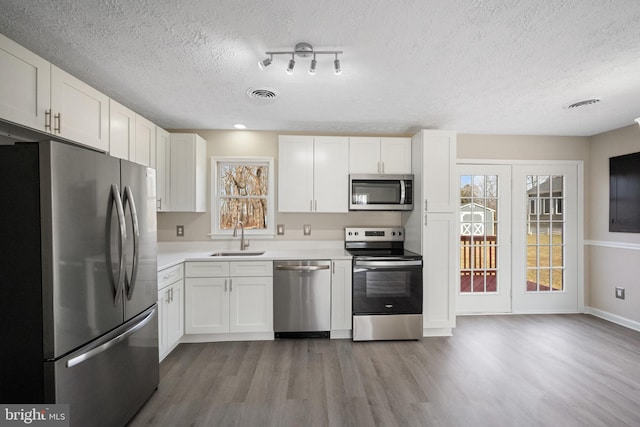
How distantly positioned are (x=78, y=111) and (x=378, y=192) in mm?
2755

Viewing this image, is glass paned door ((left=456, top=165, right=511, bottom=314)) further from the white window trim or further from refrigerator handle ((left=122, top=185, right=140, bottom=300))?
refrigerator handle ((left=122, top=185, right=140, bottom=300))

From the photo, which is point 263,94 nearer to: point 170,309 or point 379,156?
point 379,156

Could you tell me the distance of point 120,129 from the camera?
2281 mm

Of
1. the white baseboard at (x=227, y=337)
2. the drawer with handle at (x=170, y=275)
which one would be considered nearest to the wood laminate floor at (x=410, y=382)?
the white baseboard at (x=227, y=337)

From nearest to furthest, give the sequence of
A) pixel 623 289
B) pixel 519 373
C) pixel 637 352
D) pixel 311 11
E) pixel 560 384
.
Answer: pixel 311 11 → pixel 560 384 → pixel 519 373 → pixel 637 352 → pixel 623 289

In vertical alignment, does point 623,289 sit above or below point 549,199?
below

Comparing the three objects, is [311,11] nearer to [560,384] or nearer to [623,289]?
[560,384]

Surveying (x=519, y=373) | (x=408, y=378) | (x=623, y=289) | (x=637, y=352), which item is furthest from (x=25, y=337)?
(x=623, y=289)

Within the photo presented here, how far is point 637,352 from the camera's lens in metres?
2.62

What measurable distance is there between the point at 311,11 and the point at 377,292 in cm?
249

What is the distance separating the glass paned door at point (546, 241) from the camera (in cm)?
361

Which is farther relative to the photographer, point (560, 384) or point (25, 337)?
point (560, 384)

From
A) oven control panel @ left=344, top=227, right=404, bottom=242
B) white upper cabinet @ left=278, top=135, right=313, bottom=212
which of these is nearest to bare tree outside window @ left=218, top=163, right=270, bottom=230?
white upper cabinet @ left=278, top=135, right=313, bottom=212

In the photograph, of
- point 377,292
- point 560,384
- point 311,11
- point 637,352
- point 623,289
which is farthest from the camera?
point 623,289
